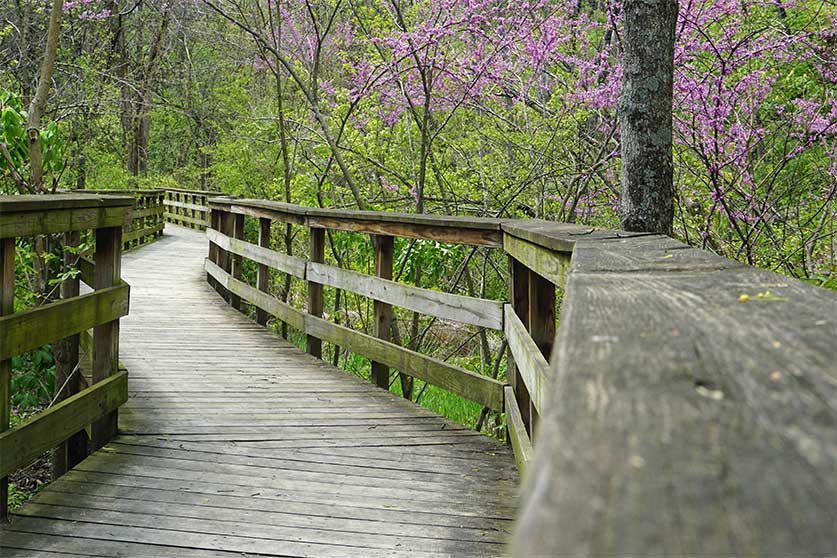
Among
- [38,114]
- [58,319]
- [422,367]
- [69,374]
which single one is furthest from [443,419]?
[38,114]

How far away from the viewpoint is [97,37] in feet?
57.0

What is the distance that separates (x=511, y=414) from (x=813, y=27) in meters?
5.97

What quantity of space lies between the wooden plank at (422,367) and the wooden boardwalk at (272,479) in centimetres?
21

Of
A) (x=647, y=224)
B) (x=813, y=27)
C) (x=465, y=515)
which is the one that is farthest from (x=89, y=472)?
(x=813, y=27)

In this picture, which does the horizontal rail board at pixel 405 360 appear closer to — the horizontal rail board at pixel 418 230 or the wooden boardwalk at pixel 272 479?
the wooden boardwalk at pixel 272 479

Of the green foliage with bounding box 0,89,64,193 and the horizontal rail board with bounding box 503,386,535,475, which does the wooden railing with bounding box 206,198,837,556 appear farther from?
the green foliage with bounding box 0,89,64,193

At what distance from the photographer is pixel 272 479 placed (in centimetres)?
353

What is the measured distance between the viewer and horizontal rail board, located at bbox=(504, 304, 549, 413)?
2.65 metres

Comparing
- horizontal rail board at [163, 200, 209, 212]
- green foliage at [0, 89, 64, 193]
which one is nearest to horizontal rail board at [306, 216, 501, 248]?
green foliage at [0, 89, 64, 193]

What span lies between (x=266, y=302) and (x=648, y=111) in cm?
432

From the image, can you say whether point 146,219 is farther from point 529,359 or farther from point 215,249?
point 529,359

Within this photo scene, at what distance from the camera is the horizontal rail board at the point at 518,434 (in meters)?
3.16

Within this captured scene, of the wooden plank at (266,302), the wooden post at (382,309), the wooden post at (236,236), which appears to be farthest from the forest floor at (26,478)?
the wooden post at (236,236)

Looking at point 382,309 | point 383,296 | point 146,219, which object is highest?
point 146,219
